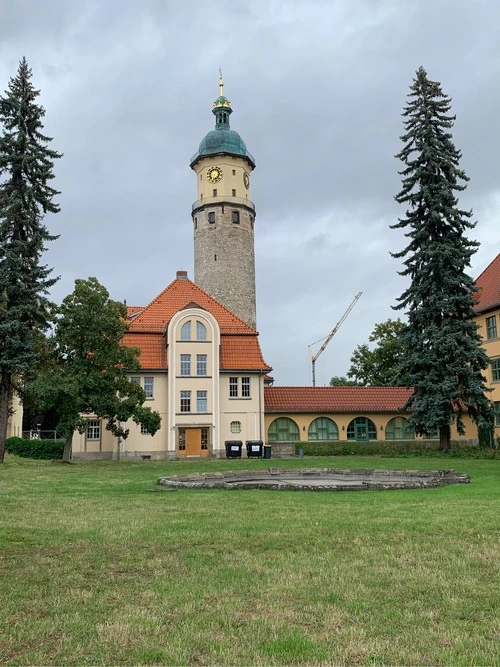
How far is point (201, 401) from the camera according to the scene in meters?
44.6

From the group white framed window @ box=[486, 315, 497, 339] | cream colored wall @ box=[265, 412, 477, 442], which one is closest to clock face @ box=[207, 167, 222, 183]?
cream colored wall @ box=[265, 412, 477, 442]

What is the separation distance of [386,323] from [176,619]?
58.0 meters

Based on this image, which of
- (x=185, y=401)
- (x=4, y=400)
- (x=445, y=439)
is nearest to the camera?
(x=4, y=400)

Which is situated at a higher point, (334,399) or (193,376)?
(193,376)

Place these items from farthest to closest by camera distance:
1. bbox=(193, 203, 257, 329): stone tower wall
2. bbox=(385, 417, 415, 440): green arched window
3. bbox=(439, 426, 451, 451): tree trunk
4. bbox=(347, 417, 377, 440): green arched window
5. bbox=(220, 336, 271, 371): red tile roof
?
bbox=(193, 203, 257, 329): stone tower wall → bbox=(385, 417, 415, 440): green arched window → bbox=(347, 417, 377, 440): green arched window → bbox=(220, 336, 271, 371): red tile roof → bbox=(439, 426, 451, 451): tree trunk

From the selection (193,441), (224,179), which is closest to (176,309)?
(193,441)

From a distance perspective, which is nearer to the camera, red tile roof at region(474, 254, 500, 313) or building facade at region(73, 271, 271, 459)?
building facade at region(73, 271, 271, 459)

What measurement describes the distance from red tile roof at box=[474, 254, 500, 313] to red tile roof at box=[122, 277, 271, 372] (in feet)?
A: 50.8

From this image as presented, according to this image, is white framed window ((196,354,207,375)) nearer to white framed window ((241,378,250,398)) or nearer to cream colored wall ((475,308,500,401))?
white framed window ((241,378,250,398))

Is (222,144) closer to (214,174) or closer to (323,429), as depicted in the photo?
(214,174)

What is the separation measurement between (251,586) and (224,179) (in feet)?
197

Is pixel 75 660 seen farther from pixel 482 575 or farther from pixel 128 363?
→ pixel 128 363

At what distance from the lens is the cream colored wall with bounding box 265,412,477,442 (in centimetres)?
4875

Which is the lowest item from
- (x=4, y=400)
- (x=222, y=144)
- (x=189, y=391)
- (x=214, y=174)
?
(x=4, y=400)
